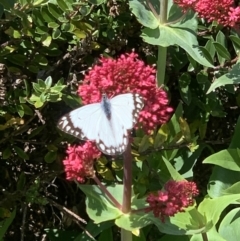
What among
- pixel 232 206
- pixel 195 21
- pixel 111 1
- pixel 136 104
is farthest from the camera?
pixel 232 206

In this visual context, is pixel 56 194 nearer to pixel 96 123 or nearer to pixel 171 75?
pixel 171 75

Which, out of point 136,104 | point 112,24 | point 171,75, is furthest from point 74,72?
point 136,104

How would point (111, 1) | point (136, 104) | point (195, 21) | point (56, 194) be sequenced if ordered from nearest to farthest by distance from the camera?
point (136, 104)
point (195, 21)
point (111, 1)
point (56, 194)

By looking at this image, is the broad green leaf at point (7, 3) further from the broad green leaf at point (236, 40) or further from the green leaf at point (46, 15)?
the broad green leaf at point (236, 40)

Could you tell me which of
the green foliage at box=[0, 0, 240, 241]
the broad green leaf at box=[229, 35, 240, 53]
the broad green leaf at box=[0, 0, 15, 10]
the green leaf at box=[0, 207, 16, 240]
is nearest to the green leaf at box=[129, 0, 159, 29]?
the green foliage at box=[0, 0, 240, 241]

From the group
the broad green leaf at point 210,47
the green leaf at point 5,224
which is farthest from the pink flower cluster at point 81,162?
the broad green leaf at point 210,47

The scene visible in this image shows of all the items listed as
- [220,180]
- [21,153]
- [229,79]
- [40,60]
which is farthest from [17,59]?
[220,180]

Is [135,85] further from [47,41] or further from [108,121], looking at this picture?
[47,41]

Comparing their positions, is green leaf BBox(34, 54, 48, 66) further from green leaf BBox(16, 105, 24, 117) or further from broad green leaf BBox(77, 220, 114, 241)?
broad green leaf BBox(77, 220, 114, 241)
